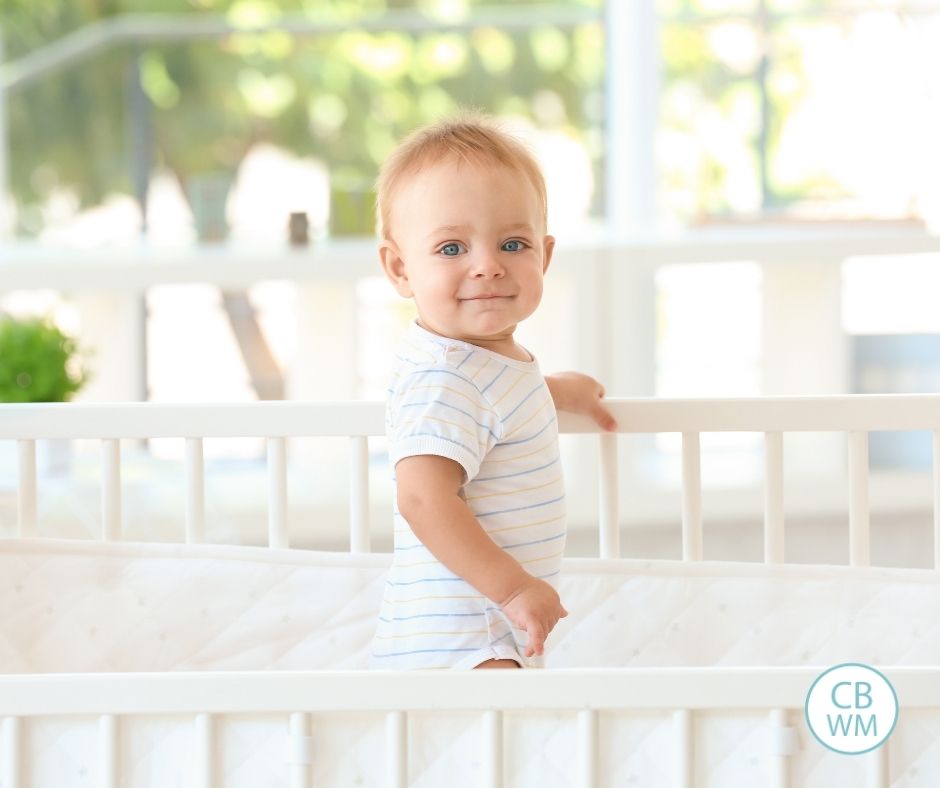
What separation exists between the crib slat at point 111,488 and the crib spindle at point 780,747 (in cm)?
68

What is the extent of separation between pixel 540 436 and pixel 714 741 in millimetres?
346

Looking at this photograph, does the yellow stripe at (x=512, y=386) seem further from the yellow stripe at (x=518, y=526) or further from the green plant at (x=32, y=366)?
the green plant at (x=32, y=366)

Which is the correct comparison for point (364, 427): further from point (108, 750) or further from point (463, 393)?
Result: point (108, 750)

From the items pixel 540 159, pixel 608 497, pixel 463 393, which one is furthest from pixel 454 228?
pixel 540 159

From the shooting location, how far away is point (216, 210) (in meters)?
2.69

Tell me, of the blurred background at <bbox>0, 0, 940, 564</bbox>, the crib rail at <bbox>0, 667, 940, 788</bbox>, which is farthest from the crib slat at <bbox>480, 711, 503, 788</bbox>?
the blurred background at <bbox>0, 0, 940, 564</bbox>

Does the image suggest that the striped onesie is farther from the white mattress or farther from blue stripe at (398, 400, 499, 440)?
the white mattress

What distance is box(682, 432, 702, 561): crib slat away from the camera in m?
1.25

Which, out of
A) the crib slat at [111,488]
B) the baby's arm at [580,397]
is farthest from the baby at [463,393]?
the crib slat at [111,488]

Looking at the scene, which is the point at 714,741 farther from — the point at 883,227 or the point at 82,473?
the point at 883,227

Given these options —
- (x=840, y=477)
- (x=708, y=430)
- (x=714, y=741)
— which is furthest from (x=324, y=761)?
(x=840, y=477)

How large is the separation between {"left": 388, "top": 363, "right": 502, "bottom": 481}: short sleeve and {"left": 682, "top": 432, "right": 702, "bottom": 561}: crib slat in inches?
10.3

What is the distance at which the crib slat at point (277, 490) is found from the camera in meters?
1.27

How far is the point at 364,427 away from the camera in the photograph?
1252 mm
